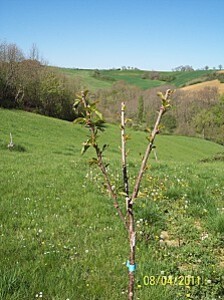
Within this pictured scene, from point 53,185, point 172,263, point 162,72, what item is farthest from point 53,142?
point 162,72

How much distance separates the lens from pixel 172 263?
453cm

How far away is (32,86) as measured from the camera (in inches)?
1965

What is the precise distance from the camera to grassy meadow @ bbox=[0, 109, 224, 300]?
12.7 feet

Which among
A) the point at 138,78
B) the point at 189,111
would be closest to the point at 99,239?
the point at 189,111

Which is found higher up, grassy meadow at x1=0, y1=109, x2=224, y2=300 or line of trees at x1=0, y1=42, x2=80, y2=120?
line of trees at x1=0, y1=42, x2=80, y2=120

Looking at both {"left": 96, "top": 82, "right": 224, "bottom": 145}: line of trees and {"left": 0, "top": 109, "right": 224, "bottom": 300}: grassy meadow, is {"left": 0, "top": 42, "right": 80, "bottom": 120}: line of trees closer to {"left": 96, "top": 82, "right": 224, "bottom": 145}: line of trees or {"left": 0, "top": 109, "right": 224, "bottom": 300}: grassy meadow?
{"left": 96, "top": 82, "right": 224, "bottom": 145}: line of trees

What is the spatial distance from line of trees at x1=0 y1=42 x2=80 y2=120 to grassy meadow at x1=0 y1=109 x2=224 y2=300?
38073 mm

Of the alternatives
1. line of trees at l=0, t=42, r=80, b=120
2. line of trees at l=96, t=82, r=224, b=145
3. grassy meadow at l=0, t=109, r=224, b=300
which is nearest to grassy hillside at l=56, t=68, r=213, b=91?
line of trees at l=96, t=82, r=224, b=145

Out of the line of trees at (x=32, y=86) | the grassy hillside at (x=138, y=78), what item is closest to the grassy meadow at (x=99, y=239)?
the line of trees at (x=32, y=86)

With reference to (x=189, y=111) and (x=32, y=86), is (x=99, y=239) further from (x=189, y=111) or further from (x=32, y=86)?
(x=189, y=111)

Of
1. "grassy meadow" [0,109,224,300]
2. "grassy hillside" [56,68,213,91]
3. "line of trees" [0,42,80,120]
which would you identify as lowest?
"grassy meadow" [0,109,224,300]

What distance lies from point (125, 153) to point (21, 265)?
279 cm

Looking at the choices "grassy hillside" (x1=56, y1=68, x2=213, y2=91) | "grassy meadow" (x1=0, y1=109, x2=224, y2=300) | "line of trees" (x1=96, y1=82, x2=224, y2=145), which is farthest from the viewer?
"grassy hillside" (x1=56, y1=68, x2=213, y2=91)

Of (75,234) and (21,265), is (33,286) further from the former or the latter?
(75,234)
